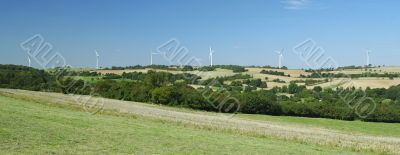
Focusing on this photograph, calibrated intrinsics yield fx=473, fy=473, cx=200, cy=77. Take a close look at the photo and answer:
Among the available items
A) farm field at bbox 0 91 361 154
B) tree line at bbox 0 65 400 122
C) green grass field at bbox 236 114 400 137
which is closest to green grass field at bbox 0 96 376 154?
farm field at bbox 0 91 361 154

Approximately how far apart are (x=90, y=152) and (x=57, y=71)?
119859 mm

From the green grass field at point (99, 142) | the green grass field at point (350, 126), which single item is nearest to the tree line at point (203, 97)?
the green grass field at point (350, 126)

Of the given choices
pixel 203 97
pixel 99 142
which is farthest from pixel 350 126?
pixel 99 142

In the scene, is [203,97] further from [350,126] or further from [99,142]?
[99,142]

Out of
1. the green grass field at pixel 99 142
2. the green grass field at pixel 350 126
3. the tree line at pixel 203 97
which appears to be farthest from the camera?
the tree line at pixel 203 97

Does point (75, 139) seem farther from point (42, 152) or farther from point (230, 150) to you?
point (230, 150)

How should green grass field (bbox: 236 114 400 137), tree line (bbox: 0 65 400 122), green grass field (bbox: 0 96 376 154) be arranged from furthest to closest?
tree line (bbox: 0 65 400 122)
green grass field (bbox: 236 114 400 137)
green grass field (bbox: 0 96 376 154)

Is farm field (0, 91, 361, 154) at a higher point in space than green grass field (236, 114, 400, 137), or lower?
higher

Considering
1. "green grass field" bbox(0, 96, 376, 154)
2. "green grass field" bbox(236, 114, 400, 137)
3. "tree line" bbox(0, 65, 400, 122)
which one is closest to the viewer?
Result: "green grass field" bbox(0, 96, 376, 154)

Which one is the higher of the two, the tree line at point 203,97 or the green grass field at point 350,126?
the tree line at point 203,97

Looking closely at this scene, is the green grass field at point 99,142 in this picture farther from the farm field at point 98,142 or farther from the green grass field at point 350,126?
the green grass field at point 350,126

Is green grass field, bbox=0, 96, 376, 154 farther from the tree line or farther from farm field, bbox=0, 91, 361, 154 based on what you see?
the tree line

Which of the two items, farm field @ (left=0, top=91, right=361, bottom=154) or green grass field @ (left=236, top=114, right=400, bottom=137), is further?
green grass field @ (left=236, top=114, right=400, bottom=137)

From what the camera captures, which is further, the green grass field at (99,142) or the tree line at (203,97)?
the tree line at (203,97)
